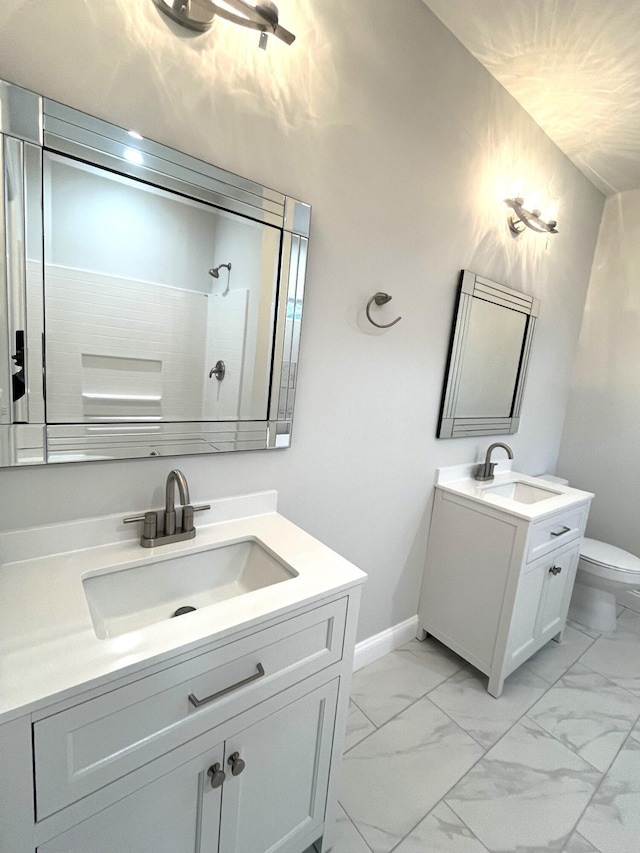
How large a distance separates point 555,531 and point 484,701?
79 centimetres

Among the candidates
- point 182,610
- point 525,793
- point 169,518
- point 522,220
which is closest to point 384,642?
point 525,793

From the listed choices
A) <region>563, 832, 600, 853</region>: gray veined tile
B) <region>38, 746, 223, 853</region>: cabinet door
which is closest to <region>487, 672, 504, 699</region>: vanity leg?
<region>563, 832, 600, 853</region>: gray veined tile

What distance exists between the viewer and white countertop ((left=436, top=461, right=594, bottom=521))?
1686 mm

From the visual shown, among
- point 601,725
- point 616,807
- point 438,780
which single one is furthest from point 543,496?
point 438,780

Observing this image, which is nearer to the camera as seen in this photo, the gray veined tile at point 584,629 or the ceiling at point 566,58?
the ceiling at point 566,58

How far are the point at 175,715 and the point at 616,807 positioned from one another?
155 cm

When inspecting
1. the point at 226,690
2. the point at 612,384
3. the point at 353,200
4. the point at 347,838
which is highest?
the point at 353,200

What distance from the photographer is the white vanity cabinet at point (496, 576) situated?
1.68 meters

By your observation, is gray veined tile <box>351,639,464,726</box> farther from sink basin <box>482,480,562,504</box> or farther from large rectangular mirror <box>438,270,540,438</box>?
large rectangular mirror <box>438,270,540,438</box>

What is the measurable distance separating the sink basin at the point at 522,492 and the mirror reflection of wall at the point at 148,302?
59.8 inches

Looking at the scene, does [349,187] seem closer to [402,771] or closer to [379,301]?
[379,301]

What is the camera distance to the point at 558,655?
80.8 inches

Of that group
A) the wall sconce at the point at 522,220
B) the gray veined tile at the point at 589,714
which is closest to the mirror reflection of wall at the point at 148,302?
the wall sconce at the point at 522,220

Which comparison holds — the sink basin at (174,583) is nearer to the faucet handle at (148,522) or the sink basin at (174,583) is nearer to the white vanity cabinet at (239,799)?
the faucet handle at (148,522)
